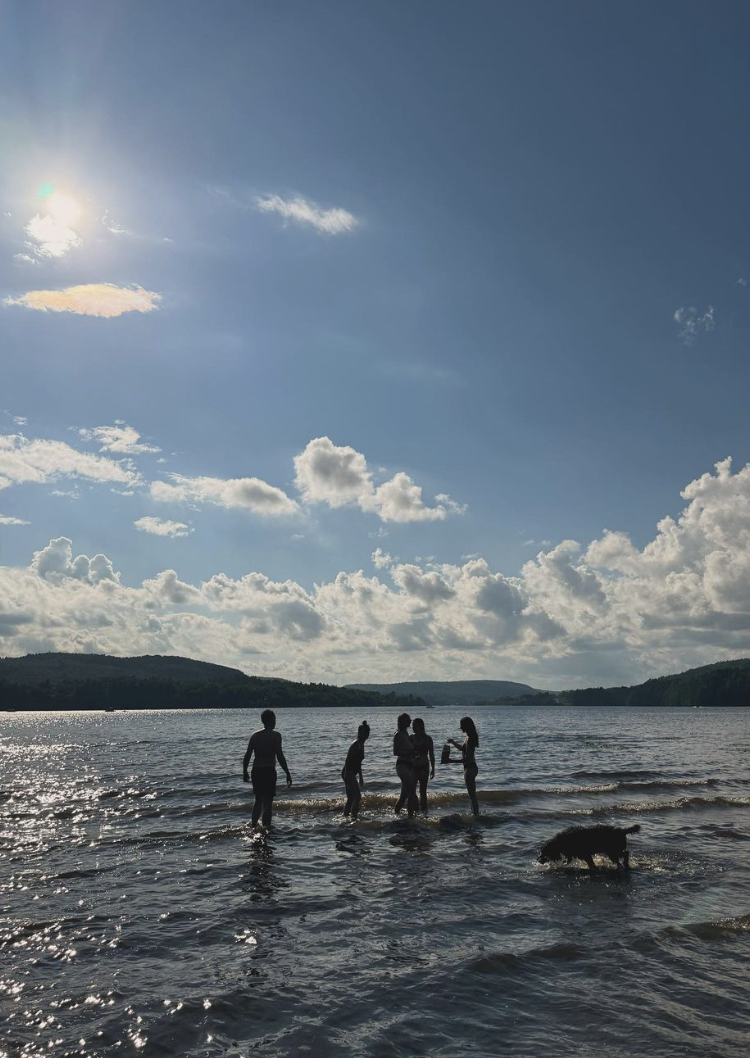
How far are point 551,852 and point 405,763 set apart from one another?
5.06m

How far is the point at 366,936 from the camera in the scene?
29.9 ft

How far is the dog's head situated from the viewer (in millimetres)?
13078

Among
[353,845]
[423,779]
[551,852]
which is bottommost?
[353,845]

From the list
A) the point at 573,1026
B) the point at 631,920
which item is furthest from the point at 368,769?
the point at 573,1026

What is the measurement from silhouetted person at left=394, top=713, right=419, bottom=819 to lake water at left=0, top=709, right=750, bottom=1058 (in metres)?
0.72

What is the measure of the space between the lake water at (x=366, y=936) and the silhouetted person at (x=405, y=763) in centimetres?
72

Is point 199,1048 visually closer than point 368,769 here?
Yes

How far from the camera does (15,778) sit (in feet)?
105

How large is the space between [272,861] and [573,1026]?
8.09 m

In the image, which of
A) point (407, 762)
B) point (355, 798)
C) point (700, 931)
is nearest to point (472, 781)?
point (407, 762)

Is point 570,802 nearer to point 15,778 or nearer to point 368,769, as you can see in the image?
point 368,769

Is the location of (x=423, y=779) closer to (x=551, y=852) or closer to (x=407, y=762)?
(x=407, y=762)

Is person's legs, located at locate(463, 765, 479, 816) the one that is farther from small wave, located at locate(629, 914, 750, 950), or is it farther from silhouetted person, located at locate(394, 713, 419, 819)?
small wave, located at locate(629, 914, 750, 950)

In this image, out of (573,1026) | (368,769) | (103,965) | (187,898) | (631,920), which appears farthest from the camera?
(368,769)
